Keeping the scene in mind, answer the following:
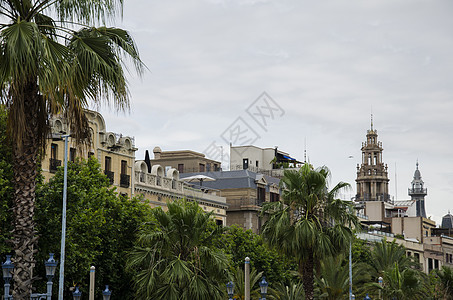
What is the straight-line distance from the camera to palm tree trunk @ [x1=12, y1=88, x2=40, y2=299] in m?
19.3

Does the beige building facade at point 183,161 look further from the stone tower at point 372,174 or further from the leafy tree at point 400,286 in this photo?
the stone tower at point 372,174

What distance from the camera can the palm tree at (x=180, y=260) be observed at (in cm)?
3188

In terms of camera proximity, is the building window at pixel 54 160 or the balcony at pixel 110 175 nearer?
the building window at pixel 54 160

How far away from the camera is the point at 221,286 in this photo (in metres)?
33.6

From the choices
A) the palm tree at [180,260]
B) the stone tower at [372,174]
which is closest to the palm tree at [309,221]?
the palm tree at [180,260]

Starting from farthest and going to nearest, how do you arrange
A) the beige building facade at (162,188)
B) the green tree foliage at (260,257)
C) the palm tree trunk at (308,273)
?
the beige building facade at (162,188), the green tree foliage at (260,257), the palm tree trunk at (308,273)

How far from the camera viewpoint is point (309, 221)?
1410 inches

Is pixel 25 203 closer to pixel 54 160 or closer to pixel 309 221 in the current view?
pixel 309 221

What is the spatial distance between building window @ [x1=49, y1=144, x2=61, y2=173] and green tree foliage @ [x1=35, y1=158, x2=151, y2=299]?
8.34 metres

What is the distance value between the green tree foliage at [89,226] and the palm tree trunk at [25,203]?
Answer: 16872 mm

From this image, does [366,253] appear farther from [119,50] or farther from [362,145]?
[362,145]

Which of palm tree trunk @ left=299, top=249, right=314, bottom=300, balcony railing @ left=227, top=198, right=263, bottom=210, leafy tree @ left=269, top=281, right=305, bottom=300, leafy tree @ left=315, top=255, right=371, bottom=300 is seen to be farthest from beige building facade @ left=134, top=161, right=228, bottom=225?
palm tree trunk @ left=299, top=249, right=314, bottom=300

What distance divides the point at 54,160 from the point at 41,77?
1297 inches

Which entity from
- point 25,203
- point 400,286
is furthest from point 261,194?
point 25,203
